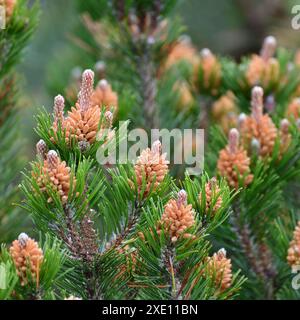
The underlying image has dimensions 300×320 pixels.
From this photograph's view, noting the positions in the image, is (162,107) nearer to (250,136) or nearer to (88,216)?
(250,136)

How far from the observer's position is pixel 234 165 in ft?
2.89

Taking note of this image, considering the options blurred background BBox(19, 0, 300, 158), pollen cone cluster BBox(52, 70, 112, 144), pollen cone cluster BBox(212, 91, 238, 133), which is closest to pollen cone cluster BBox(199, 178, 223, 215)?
pollen cone cluster BBox(52, 70, 112, 144)

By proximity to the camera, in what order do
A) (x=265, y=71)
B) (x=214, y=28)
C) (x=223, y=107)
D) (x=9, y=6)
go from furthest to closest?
(x=214, y=28), (x=223, y=107), (x=265, y=71), (x=9, y=6)

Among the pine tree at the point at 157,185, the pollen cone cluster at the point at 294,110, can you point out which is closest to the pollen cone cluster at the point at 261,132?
the pine tree at the point at 157,185

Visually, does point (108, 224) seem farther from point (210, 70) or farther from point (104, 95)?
point (210, 70)

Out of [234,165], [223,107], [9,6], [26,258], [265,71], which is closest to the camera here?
[26,258]

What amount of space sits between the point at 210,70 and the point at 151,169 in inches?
22.3

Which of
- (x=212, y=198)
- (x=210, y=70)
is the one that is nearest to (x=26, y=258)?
(x=212, y=198)

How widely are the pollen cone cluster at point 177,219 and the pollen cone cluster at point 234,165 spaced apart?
0.20m

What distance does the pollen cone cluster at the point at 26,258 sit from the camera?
658 millimetres

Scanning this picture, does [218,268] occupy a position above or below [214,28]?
below

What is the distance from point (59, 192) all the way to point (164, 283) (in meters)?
0.17

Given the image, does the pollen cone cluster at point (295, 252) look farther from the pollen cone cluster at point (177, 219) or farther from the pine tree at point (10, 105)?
the pine tree at point (10, 105)
